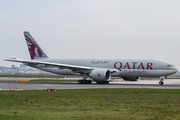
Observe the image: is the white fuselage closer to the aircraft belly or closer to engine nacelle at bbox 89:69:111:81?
the aircraft belly

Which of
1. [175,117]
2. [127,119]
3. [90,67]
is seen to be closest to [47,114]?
[127,119]

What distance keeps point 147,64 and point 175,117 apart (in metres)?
32.8

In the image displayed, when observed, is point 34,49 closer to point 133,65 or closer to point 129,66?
point 129,66

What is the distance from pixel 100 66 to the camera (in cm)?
5009

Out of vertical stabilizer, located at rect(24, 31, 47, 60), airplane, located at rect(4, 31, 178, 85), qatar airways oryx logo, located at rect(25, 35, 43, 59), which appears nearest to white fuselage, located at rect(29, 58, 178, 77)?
airplane, located at rect(4, 31, 178, 85)

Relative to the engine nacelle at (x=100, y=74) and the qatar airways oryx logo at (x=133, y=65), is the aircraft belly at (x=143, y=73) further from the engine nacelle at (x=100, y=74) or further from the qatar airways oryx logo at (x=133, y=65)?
the engine nacelle at (x=100, y=74)

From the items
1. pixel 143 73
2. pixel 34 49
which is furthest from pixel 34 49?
pixel 143 73

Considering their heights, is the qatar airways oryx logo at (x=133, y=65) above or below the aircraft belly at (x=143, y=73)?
above

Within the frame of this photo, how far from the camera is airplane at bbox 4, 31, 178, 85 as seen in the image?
46.0 metres

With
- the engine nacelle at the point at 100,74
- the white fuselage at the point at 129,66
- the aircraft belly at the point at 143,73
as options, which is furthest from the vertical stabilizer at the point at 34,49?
the aircraft belly at the point at 143,73

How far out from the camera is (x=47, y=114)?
14.8 meters

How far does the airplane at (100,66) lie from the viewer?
1810 inches

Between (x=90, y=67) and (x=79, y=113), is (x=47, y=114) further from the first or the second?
(x=90, y=67)

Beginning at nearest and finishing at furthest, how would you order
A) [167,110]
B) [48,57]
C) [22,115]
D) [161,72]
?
[22,115], [167,110], [161,72], [48,57]
